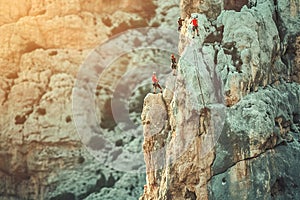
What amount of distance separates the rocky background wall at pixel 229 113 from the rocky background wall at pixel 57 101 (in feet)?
62.1

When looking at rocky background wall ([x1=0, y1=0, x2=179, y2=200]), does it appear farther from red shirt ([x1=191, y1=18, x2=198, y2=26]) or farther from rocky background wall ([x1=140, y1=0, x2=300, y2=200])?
red shirt ([x1=191, y1=18, x2=198, y2=26])

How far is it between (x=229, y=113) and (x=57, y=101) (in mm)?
25078

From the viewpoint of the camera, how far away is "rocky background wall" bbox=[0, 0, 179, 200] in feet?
150

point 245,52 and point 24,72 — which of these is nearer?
point 245,52

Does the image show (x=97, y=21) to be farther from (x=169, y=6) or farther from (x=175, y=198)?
(x=175, y=198)

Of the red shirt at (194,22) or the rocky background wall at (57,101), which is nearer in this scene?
the red shirt at (194,22)

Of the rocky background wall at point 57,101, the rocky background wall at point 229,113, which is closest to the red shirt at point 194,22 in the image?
the rocky background wall at point 229,113

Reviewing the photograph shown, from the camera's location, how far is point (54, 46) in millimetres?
49344

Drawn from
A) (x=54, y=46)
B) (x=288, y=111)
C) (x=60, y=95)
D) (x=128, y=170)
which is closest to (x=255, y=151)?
(x=288, y=111)

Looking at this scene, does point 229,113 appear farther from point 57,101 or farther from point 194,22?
point 57,101

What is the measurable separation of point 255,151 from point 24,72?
29040 millimetres

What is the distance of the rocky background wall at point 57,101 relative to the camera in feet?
150

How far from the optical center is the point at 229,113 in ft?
83.9

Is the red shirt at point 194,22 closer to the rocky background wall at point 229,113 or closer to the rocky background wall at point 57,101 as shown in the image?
the rocky background wall at point 229,113
